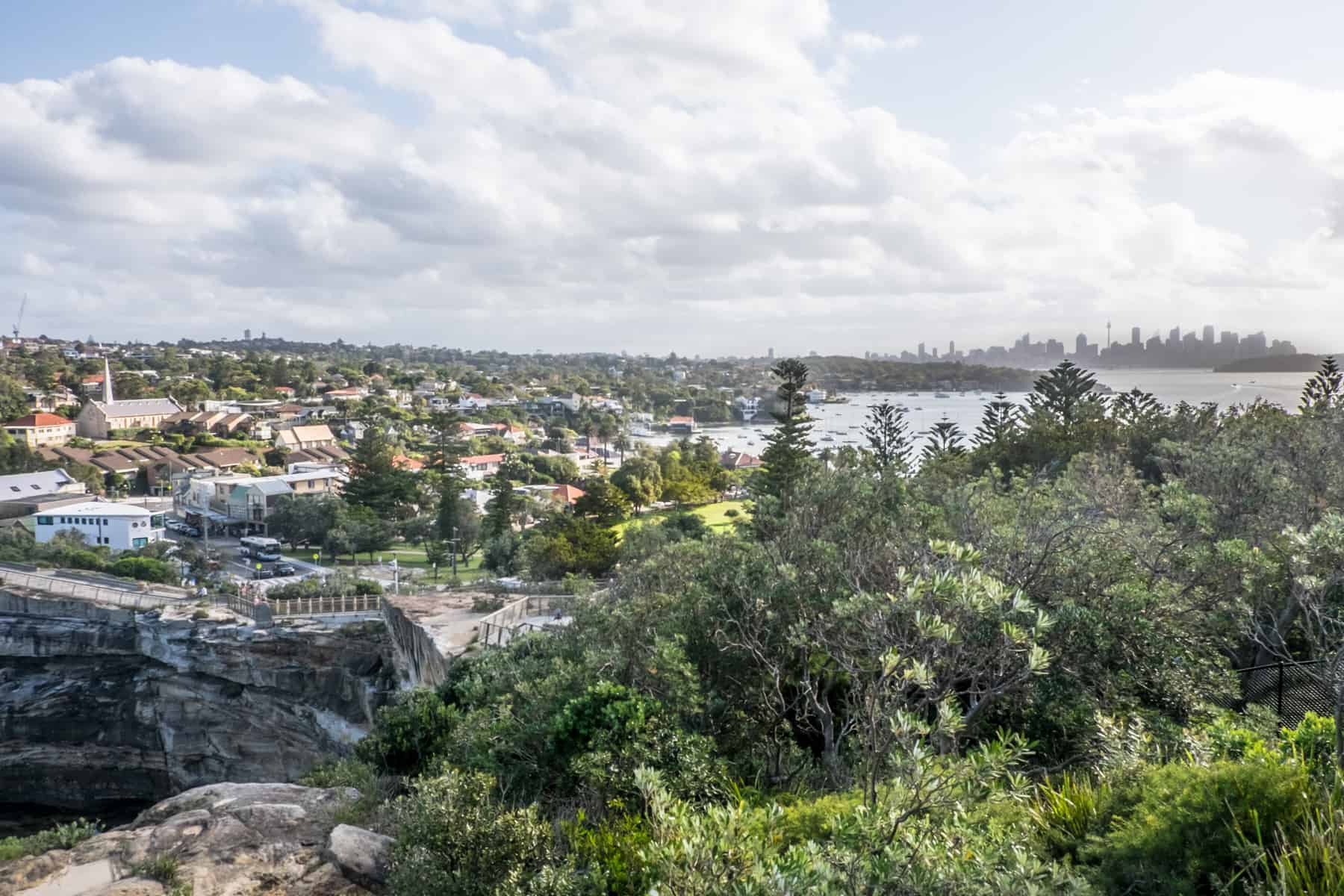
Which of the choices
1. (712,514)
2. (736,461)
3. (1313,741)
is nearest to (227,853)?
(1313,741)

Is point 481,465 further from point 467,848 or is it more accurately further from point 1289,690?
point 467,848

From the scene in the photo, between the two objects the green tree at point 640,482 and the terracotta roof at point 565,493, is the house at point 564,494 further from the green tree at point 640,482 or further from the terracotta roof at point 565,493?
the green tree at point 640,482

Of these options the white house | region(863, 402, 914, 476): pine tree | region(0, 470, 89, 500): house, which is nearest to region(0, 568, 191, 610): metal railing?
the white house

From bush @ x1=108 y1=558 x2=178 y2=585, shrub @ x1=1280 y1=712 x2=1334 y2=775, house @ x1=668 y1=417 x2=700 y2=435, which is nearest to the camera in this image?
shrub @ x1=1280 y1=712 x2=1334 y2=775

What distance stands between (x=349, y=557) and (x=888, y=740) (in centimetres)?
3564

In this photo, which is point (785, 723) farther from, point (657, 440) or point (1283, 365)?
point (657, 440)

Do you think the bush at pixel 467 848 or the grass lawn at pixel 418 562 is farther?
the grass lawn at pixel 418 562

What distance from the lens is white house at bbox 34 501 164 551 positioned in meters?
35.6

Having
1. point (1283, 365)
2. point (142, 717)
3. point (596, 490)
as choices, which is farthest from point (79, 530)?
point (1283, 365)

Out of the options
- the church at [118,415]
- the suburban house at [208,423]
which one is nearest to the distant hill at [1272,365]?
the suburban house at [208,423]

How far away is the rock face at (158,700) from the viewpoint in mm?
22344

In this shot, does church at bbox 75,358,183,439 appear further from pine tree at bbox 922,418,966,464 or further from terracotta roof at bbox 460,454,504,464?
pine tree at bbox 922,418,966,464

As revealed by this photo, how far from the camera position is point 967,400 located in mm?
71000

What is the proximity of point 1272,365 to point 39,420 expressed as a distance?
74.4 m
